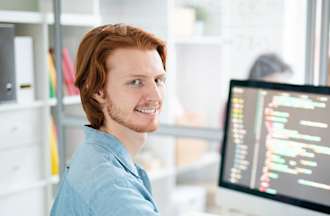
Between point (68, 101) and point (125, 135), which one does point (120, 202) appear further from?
point (68, 101)

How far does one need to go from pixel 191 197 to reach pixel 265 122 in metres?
1.99

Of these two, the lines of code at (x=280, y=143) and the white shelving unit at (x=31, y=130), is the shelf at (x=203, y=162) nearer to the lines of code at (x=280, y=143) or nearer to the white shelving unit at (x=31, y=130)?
the white shelving unit at (x=31, y=130)

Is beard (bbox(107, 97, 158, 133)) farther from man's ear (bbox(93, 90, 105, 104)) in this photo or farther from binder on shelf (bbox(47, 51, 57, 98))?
binder on shelf (bbox(47, 51, 57, 98))

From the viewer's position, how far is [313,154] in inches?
57.2

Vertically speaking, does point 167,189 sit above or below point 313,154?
below

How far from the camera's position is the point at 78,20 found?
2.54 metres

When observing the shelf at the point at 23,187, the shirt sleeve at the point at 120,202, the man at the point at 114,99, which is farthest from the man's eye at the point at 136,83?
the shelf at the point at 23,187

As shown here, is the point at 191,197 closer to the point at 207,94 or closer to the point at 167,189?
the point at 167,189

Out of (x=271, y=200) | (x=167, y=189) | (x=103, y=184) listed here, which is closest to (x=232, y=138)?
(x=271, y=200)

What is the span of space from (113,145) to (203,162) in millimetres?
2434

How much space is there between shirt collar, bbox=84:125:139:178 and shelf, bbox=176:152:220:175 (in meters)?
2.22

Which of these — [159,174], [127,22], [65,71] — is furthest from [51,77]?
[159,174]

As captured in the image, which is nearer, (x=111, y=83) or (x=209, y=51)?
(x=111, y=83)

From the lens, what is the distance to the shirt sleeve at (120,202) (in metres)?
1.03
